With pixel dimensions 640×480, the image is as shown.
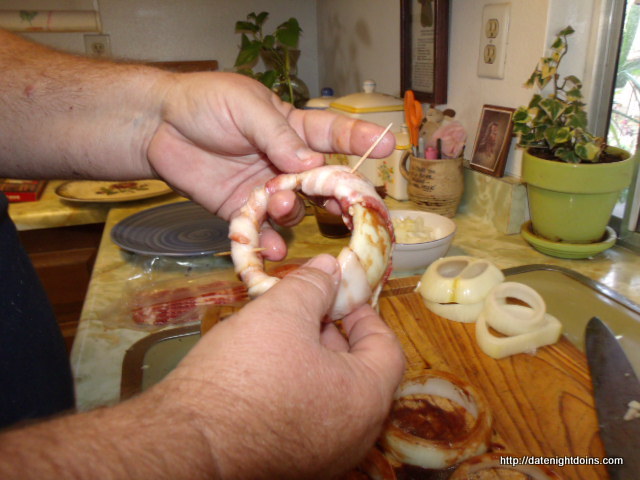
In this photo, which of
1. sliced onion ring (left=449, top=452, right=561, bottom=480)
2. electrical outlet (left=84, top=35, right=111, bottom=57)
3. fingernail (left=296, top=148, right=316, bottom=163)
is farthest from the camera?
electrical outlet (left=84, top=35, right=111, bottom=57)

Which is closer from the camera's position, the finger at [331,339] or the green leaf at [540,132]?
the finger at [331,339]

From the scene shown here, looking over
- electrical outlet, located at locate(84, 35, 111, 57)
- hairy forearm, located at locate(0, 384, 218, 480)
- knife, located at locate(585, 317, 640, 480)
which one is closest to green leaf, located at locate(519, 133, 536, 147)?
knife, located at locate(585, 317, 640, 480)

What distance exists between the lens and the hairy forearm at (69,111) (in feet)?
2.74

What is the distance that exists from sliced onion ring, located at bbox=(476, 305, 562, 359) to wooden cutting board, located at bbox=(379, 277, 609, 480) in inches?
0.5

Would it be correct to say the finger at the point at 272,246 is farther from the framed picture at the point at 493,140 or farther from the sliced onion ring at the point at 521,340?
the framed picture at the point at 493,140

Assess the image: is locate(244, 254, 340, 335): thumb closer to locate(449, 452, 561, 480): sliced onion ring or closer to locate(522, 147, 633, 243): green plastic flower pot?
locate(449, 452, 561, 480): sliced onion ring

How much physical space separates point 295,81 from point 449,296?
1557mm

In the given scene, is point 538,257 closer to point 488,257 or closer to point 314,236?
point 488,257

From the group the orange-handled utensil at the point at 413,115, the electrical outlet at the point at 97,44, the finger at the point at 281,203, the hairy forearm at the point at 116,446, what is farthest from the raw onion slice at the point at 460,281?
the electrical outlet at the point at 97,44

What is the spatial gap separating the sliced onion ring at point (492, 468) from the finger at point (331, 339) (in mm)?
203

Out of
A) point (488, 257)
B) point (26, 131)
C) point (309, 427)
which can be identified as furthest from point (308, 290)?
point (488, 257)

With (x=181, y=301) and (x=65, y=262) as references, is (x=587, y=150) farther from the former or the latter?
(x=65, y=262)

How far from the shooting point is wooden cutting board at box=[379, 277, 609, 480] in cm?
67

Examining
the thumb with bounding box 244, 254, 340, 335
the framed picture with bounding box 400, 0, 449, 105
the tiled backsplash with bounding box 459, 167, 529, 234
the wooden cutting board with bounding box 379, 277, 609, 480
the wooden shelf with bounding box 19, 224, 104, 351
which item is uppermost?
the framed picture with bounding box 400, 0, 449, 105
